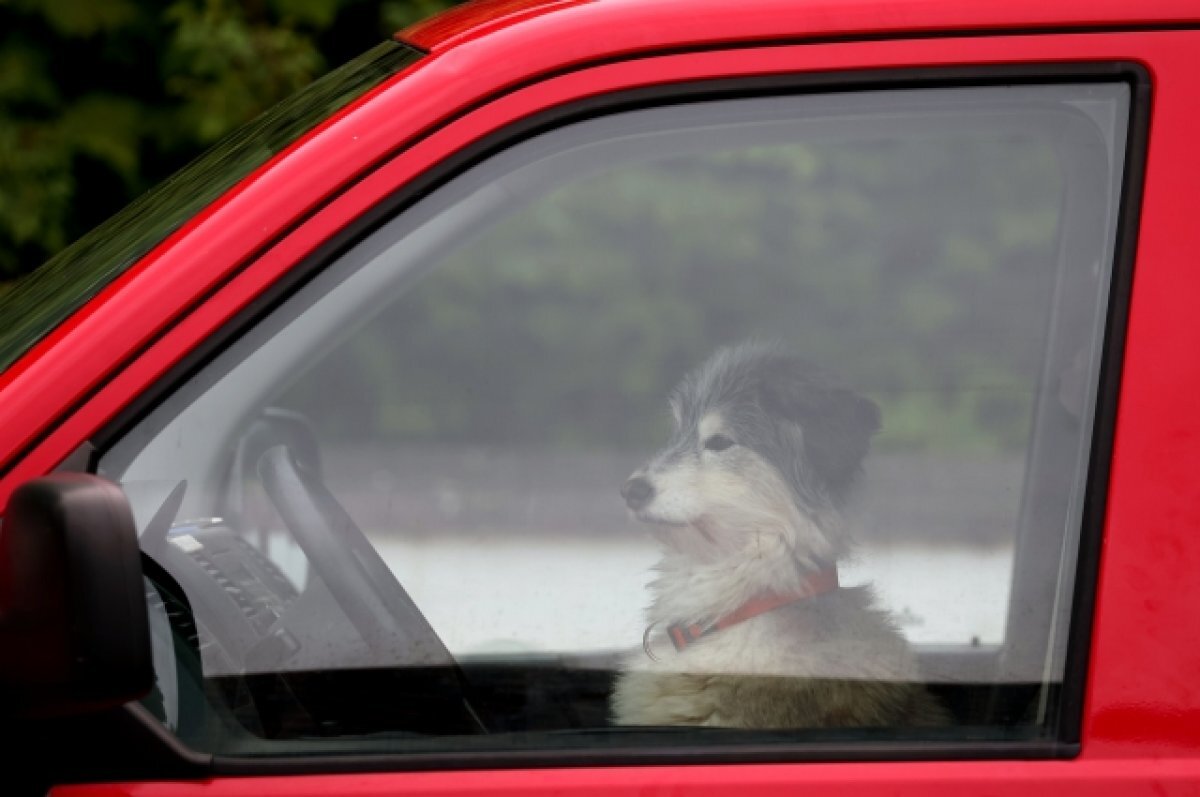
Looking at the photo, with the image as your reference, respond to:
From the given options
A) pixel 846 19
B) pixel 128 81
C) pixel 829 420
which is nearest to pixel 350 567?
pixel 829 420

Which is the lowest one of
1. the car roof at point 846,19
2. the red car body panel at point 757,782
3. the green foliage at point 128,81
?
the red car body panel at point 757,782

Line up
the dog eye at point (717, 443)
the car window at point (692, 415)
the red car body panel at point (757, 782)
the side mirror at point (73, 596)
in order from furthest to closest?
the dog eye at point (717, 443) < the car window at point (692, 415) < the red car body panel at point (757, 782) < the side mirror at point (73, 596)

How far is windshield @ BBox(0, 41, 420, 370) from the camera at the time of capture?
1.67 m

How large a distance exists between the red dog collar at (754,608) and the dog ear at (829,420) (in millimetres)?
97

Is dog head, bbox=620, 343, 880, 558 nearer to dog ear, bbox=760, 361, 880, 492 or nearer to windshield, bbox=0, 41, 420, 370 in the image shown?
dog ear, bbox=760, 361, 880, 492

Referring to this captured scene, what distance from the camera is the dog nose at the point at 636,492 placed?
1629 millimetres

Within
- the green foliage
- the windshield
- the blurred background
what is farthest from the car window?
the green foliage

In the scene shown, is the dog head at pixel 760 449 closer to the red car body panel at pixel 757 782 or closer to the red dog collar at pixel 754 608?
the red dog collar at pixel 754 608

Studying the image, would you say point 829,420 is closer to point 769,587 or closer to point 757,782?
point 769,587

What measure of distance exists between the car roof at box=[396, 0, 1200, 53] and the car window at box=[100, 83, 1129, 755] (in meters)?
0.07

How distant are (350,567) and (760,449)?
47cm

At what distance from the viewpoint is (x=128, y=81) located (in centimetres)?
603

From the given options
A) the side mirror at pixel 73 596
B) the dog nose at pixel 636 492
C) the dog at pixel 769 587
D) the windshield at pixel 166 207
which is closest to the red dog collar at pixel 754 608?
the dog at pixel 769 587

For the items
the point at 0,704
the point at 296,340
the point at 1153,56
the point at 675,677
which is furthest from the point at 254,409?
the point at 1153,56
